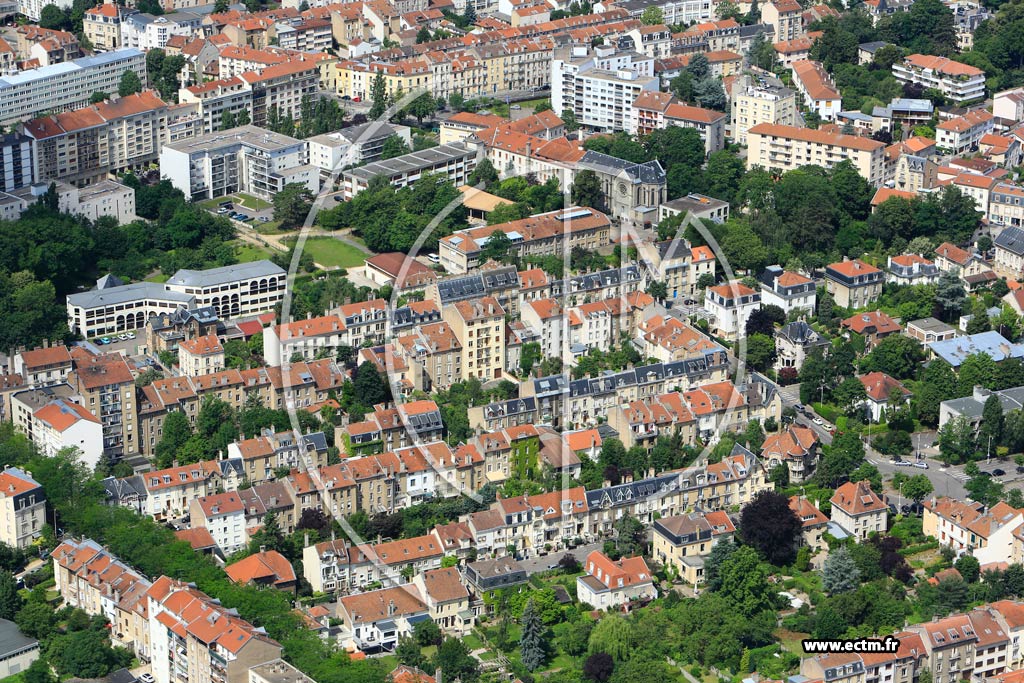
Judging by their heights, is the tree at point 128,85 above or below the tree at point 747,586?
above

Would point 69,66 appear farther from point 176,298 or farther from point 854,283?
point 854,283

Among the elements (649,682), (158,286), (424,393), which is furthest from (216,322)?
(649,682)

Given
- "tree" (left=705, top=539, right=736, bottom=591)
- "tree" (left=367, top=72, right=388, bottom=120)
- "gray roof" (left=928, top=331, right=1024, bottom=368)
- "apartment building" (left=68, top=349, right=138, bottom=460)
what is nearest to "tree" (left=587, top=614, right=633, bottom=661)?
"tree" (left=705, top=539, right=736, bottom=591)

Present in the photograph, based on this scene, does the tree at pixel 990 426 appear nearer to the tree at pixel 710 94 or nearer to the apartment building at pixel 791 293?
the apartment building at pixel 791 293

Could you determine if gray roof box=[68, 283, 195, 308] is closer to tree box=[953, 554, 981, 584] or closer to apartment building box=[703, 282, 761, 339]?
apartment building box=[703, 282, 761, 339]

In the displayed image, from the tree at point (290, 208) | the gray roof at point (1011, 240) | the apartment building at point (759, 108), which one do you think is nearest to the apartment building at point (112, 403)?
the tree at point (290, 208)

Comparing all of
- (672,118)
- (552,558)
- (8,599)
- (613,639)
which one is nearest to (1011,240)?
(672,118)
